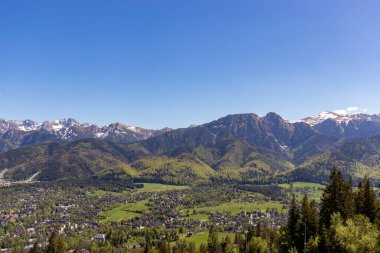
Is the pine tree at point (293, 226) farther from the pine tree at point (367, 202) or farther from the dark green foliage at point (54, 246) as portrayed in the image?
the dark green foliage at point (54, 246)

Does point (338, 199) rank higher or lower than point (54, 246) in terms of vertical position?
higher

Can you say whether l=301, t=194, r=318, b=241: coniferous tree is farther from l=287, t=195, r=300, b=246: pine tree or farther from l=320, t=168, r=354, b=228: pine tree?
l=320, t=168, r=354, b=228: pine tree

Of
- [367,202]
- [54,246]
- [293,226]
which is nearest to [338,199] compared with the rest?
[367,202]

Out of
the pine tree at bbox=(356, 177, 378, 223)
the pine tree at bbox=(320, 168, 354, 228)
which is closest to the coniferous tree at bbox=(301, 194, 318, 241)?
the pine tree at bbox=(320, 168, 354, 228)

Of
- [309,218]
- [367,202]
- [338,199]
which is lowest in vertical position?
[309,218]

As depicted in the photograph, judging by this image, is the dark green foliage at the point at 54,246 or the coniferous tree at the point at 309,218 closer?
the coniferous tree at the point at 309,218

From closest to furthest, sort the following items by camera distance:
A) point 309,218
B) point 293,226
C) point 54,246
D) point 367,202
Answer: point 367,202 < point 309,218 < point 293,226 < point 54,246

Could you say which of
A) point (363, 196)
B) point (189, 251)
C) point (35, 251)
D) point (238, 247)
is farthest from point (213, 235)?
point (363, 196)

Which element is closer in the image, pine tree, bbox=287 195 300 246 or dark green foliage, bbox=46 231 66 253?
pine tree, bbox=287 195 300 246

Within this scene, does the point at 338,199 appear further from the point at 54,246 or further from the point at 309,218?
the point at 54,246

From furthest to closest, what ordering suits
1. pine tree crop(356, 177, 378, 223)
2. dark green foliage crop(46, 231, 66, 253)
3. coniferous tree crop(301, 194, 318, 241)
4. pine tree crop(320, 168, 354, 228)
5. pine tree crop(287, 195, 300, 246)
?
1. dark green foliage crop(46, 231, 66, 253)
2. pine tree crop(287, 195, 300, 246)
3. coniferous tree crop(301, 194, 318, 241)
4. pine tree crop(356, 177, 378, 223)
5. pine tree crop(320, 168, 354, 228)

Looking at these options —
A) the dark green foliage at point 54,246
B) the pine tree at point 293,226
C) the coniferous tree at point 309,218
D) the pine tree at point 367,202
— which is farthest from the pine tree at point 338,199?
the dark green foliage at point 54,246
